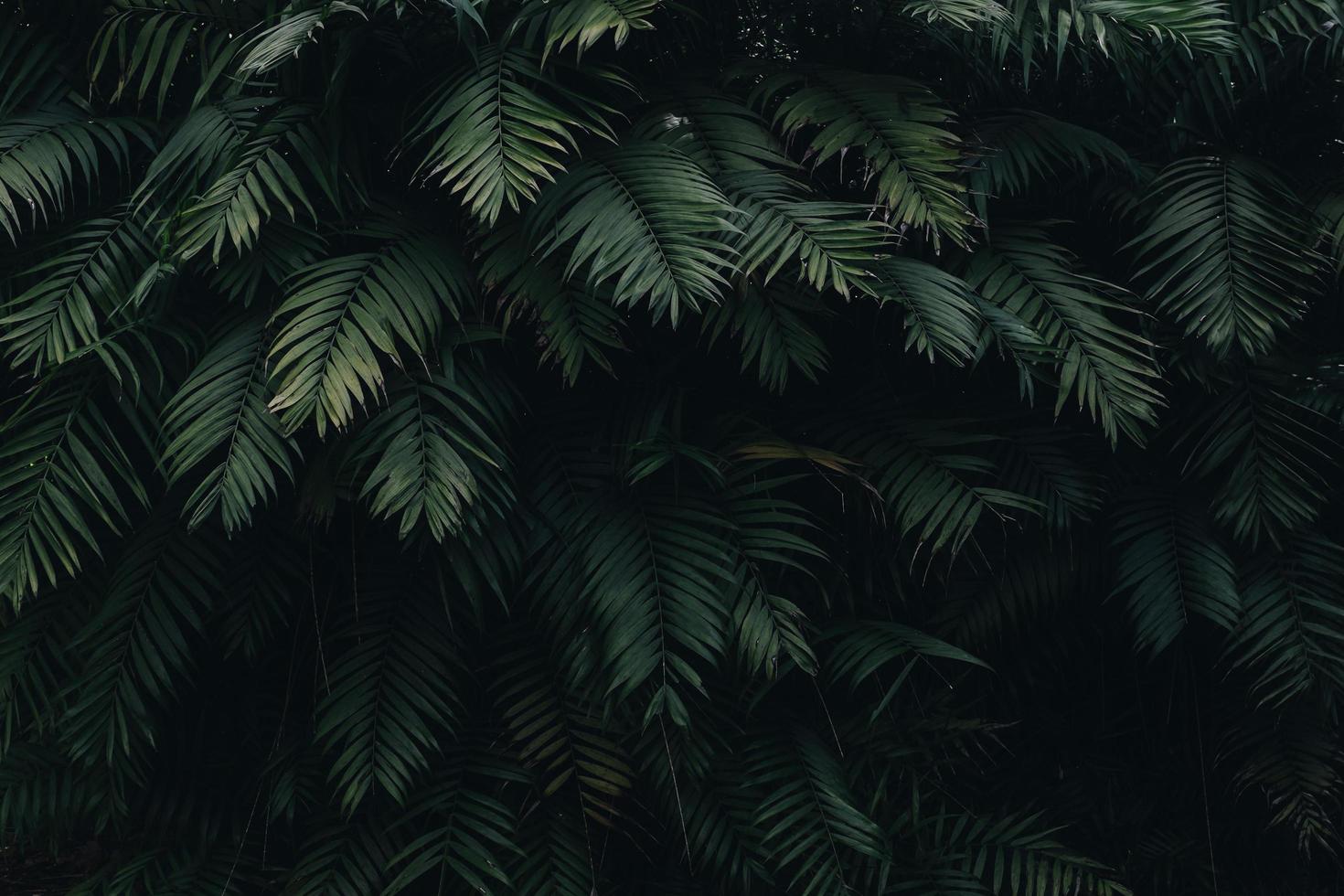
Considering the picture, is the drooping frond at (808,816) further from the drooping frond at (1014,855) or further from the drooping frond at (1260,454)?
the drooping frond at (1260,454)

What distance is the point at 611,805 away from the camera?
5.86ft

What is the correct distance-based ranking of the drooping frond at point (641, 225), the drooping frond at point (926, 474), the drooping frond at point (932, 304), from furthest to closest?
the drooping frond at point (926, 474) → the drooping frond at point (932, 304) → the drooping frond at point (641, 225)

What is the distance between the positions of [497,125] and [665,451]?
0.52 metres

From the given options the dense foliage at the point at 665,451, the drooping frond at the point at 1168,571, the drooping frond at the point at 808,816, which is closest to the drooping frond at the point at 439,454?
the dense foliage at the point at 665,451

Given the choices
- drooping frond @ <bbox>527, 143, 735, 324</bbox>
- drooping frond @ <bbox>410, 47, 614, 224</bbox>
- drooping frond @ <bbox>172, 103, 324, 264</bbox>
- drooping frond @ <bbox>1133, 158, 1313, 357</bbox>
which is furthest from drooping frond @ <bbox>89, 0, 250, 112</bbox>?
drooping frond @ <bbox>1133, 158, 1313, 357</bbox>

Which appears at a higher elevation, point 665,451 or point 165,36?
point 165,36

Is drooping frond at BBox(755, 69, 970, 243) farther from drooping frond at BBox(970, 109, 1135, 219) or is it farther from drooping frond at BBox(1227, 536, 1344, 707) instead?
drooping frond at BBox(1227, 536, 1344, 707)

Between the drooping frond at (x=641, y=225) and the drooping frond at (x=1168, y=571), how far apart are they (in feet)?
2.67

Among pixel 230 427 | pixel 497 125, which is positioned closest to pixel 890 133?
pixel 497 125

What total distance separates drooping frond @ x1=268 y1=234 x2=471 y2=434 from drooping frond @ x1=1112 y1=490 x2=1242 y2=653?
1.16 metres

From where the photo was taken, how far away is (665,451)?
1.71 m

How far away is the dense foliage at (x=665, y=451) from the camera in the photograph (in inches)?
65.6

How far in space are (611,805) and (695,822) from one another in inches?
5.4

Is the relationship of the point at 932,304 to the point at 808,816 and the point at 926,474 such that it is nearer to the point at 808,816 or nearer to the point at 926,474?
the point at 926,474
